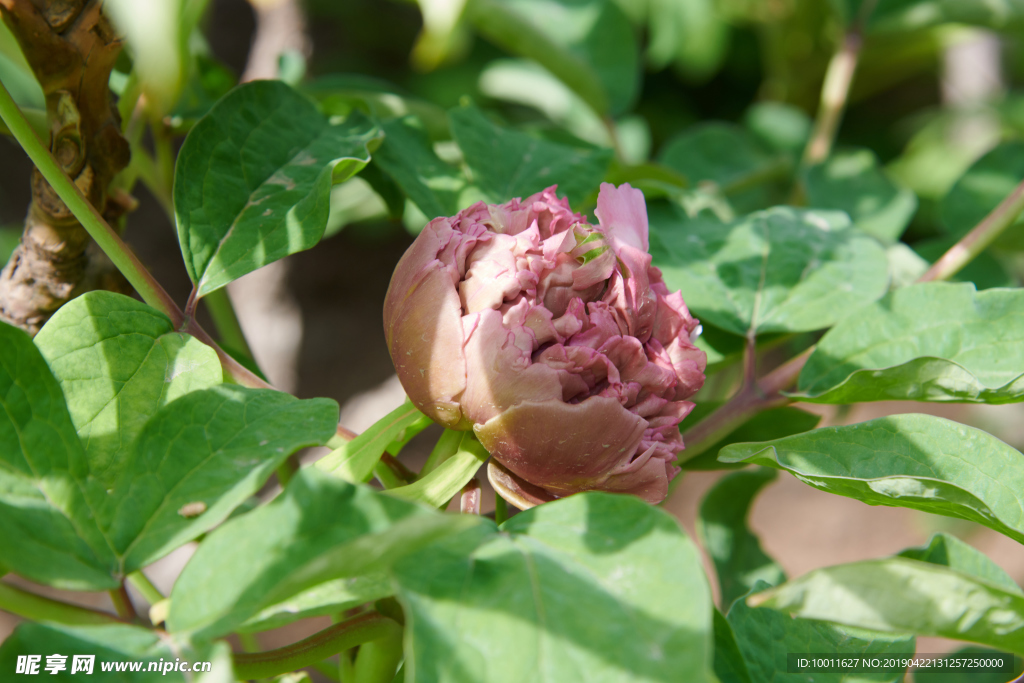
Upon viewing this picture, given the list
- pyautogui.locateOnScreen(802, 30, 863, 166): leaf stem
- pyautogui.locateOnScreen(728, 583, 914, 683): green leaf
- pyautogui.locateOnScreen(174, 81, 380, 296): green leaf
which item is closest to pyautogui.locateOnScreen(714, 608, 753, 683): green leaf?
pyautogui.locateOnScreen(728, 583, 914, 683): green leaf

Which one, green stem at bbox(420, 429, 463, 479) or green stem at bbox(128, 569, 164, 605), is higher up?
green stem at bbox(420, 429, 463, 479)

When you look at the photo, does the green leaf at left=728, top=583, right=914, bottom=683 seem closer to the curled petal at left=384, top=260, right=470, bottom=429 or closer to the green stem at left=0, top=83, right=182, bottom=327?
the curled petal at left=384, top=260, right=470, bottom=429

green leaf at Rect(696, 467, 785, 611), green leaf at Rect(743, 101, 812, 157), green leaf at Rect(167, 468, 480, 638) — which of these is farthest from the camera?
green leaf at Rect(743, 101, 812, 157)

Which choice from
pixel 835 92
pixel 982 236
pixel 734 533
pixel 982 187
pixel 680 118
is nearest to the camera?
pixel 982 236

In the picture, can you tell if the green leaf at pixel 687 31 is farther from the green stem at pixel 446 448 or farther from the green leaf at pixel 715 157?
the green stem at pixel 446 448

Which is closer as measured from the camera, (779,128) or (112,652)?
(112,652)

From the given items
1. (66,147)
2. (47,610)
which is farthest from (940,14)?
(47,610)

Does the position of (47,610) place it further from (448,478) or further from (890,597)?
(890,597)
